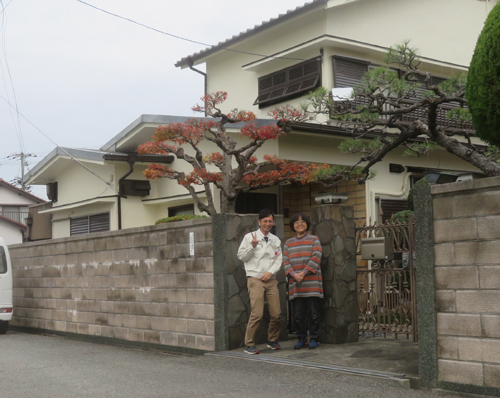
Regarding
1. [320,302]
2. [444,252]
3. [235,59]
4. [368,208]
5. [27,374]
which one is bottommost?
[27,374]

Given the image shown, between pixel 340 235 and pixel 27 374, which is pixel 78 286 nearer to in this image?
pixel 27 374

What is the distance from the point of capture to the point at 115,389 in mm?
6867

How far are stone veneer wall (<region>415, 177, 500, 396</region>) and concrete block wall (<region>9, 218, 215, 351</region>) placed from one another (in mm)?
3674

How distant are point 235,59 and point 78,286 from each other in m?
9.02

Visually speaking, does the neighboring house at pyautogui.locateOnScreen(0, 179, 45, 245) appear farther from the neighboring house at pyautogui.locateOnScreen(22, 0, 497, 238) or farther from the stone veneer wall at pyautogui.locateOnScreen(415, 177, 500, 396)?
the stone veneer wall at pyautogui.locateOnScreen(415, 177, 500, 396)

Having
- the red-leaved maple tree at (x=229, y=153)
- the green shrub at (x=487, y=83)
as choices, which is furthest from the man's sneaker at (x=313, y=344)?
the red-leaved maple tree at (x=229, y=153)

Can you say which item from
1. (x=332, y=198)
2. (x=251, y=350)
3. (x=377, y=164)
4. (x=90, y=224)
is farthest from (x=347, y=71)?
(x=251, y=350)

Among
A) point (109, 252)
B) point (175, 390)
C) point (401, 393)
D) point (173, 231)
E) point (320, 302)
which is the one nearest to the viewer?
point (401, 393)

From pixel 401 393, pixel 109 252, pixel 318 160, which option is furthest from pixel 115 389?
pixel 318 160

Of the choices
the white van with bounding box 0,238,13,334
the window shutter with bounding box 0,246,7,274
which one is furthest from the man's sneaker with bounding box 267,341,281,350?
the window shutter with bounding box 0,246,7,274

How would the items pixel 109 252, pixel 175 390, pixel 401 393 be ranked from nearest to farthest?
pixel 401 393
pixel 175 390
pixel 109 252

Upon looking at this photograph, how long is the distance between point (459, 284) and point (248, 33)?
12.8 m

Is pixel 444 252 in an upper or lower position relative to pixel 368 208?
lower

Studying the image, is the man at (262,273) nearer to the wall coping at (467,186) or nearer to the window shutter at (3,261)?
the wall coping at (467,186)
